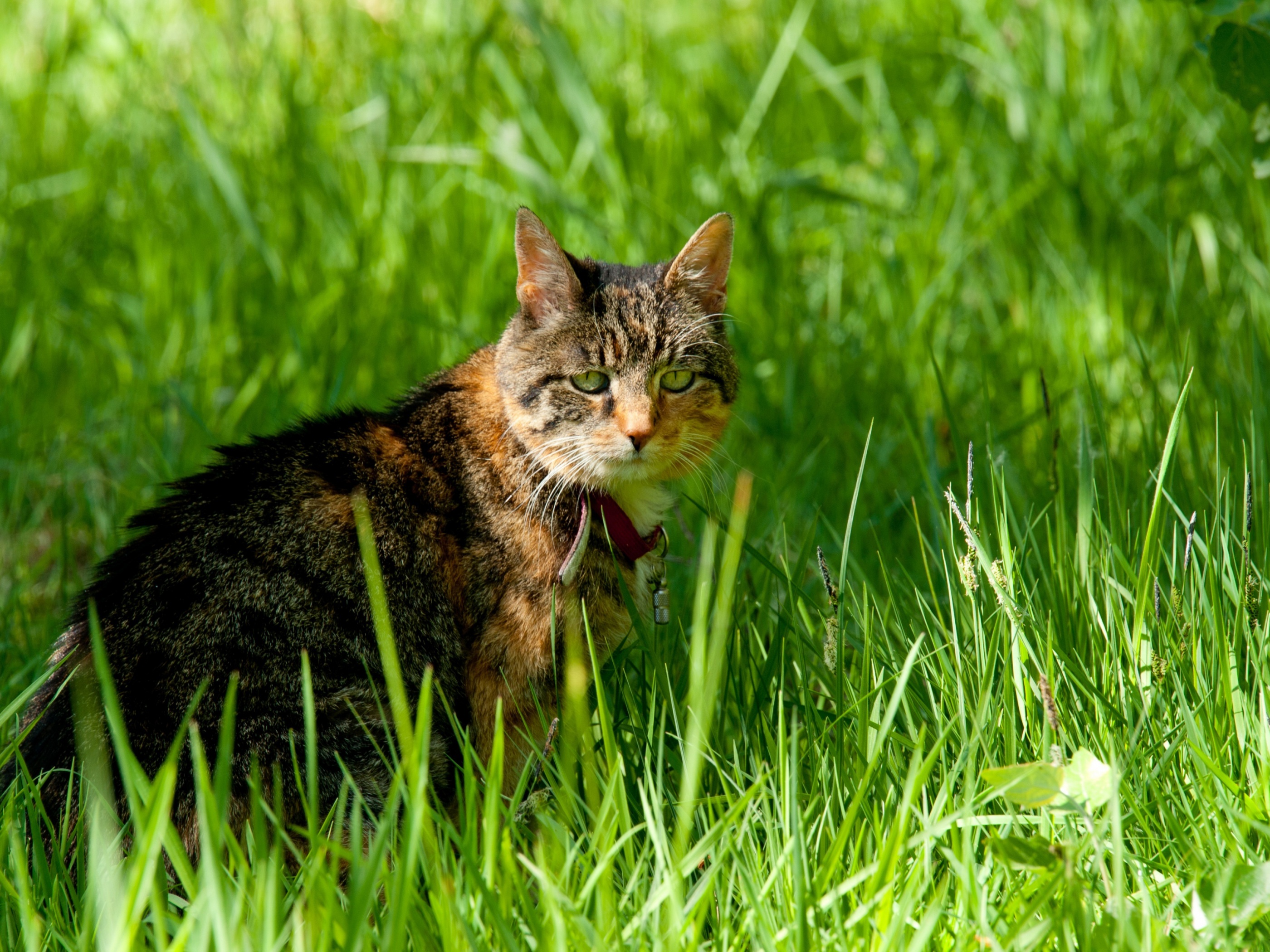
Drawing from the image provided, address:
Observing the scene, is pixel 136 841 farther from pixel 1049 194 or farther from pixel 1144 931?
pixel 1049 194

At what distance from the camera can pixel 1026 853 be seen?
1.62 m

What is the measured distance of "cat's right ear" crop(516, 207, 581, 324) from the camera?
2.64 meters

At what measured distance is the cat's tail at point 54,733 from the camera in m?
2.04

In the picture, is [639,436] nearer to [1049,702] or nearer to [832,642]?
[832,642]

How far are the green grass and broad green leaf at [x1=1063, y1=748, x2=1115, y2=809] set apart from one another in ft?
0.18

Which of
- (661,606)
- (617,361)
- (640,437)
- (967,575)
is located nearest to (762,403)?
(617,361)

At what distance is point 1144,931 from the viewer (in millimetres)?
1520

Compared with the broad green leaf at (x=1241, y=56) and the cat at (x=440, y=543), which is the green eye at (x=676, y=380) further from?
the broad green leaf at (x=1241, y=56)

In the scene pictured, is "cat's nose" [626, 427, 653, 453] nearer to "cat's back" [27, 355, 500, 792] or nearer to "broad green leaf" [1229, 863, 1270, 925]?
"cat's back" [27, 355, 500, 792]

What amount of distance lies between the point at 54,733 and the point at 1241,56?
262 centimetres

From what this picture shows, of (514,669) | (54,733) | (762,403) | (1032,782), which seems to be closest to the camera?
(1032,782)

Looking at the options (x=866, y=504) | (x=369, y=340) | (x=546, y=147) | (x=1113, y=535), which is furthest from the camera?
(x=546, y=147)

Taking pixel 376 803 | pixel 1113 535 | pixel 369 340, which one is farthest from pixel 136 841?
pixel 369 340

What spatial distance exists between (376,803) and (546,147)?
2.84 meters
